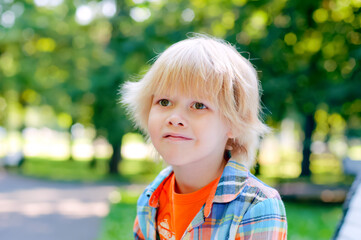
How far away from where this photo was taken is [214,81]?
1.36 m

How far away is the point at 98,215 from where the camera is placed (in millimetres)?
8055

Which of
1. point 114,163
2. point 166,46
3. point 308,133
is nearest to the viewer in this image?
point 166,46

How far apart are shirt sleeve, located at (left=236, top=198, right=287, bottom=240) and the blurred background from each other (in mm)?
3187

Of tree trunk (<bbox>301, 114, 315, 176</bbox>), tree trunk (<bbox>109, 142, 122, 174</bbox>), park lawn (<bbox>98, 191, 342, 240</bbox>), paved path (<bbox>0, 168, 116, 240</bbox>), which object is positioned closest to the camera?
park lawn (<bbox>98, 191, 342, 240</bbox>)

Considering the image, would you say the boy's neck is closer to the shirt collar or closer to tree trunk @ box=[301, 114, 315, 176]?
the shirt collar

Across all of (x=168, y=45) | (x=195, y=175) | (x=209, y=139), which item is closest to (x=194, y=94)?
(x=209, y=139)

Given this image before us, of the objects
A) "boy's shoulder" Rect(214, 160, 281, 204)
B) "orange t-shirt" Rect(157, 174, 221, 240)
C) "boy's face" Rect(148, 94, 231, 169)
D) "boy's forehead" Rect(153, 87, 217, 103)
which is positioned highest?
"boy's forehead" Rect(153, 87, 217, 103)

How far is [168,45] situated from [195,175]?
7.77 meters

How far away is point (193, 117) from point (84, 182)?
41.9 feet

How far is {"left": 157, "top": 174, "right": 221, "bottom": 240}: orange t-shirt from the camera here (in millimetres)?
1469

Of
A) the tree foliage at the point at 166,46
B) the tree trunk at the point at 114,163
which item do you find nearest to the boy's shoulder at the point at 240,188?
the tree foliage at the point at 166,46

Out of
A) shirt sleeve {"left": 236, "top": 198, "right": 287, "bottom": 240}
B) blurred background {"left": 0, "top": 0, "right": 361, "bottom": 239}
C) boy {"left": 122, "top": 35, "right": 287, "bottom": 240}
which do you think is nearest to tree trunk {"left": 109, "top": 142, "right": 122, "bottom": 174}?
blurred background {"left": 0, "top": 0, "right": 361, "bottom": 239}

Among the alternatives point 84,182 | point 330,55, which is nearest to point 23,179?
point 84,182

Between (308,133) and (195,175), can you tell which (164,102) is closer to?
(195,175)
